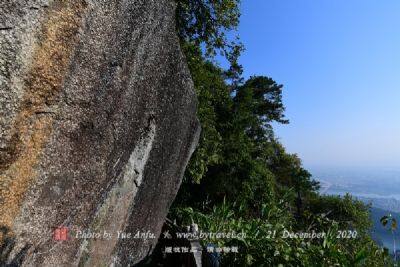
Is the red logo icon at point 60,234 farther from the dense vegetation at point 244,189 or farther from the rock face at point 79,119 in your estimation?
the dense vegetation at point 244,189

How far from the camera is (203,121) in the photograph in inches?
640

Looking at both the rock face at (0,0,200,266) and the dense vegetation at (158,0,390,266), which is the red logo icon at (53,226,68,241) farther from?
the dense vegetation at (158,0,390,266)

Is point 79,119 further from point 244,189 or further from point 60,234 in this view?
point 244,189

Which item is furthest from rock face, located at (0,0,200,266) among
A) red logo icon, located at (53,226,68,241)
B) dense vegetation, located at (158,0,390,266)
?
dense vegetation, located at (158,0,390,266)

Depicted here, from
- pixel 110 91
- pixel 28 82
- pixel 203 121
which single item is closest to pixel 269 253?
pixel 110 91

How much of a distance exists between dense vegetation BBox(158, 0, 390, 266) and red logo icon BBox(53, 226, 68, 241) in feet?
11.8

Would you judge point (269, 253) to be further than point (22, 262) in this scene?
Yes

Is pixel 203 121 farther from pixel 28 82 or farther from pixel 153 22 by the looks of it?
pixel 28 82

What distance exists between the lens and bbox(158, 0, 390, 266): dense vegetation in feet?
23.0

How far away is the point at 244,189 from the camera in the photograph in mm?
18719

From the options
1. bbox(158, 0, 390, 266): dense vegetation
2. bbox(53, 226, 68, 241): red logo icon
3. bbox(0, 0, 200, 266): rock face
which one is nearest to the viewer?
bbox(0, 0, 200, 266): rock face

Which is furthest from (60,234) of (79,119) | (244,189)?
(244,189)

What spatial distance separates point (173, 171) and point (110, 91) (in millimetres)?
2772

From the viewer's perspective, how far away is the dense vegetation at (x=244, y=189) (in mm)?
7020
